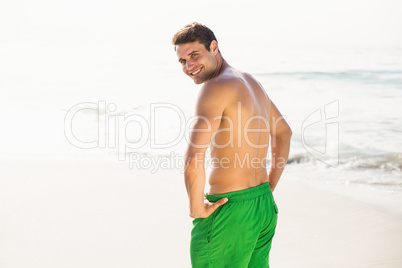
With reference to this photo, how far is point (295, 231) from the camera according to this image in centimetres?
388

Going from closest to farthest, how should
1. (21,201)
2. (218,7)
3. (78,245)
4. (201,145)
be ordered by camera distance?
(201,145), (78,245), (21,201), (218,7)

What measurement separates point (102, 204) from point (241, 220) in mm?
2817

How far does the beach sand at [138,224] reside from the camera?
3314mm

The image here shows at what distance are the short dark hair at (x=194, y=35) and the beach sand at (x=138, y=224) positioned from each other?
1.97 meters

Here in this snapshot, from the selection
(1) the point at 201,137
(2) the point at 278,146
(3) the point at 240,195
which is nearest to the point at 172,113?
(2) the point at 278,146

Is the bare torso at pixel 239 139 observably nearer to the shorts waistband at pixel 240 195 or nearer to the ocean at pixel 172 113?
the shorts waistband at pixel 240 195

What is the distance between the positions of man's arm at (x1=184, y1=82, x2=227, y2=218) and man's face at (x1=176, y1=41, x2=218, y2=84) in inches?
8.9

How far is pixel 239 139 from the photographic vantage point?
1718mm

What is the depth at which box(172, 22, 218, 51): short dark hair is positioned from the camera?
6.03 ft

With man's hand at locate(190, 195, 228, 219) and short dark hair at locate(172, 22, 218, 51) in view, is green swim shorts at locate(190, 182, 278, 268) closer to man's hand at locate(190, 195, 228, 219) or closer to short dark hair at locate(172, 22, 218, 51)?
man's hand at locate(190, 195, 228, 219)

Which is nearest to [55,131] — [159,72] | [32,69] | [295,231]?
[295,231]

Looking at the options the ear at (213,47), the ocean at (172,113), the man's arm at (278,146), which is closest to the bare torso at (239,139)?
the ear at (213,47)

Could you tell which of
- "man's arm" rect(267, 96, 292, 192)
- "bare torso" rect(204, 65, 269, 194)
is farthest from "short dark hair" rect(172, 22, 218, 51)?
"man's arm" rect(267, 96, 292, 192)

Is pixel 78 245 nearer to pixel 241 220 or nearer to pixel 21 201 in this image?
pixel 21 201
